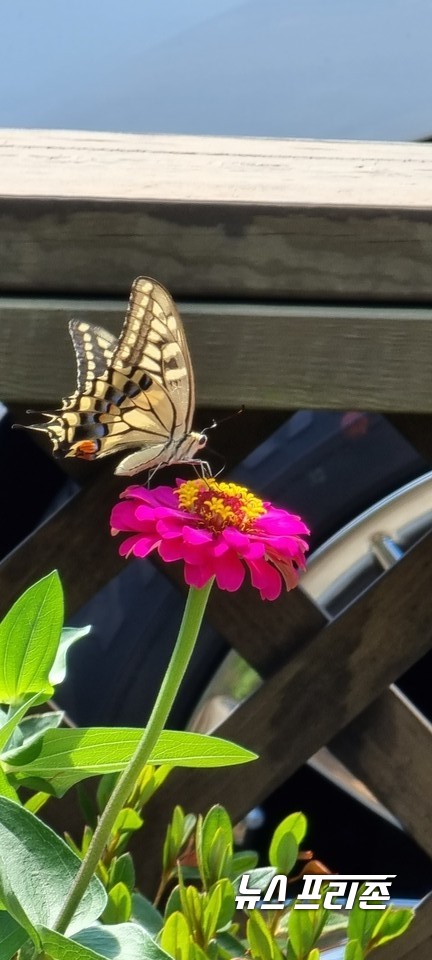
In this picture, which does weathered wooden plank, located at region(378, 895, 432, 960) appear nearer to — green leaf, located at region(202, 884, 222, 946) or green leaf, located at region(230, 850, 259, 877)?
green leaf, located at region(230, 850, 259, 877)

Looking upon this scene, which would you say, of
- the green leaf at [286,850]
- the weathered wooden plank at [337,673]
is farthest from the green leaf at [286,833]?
the weathered wooden plank at [337,673]

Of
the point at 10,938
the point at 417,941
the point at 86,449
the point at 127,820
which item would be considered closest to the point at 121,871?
the point at 127,820

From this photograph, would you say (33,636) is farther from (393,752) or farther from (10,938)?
(393,752)

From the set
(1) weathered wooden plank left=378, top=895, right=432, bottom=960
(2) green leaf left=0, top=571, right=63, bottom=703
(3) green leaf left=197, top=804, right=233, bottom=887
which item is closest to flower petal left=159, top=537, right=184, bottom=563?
(2) green leaf left=0, top=571, right=63, bottom=703

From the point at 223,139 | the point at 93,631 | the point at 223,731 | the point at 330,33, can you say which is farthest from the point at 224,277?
the point at 330,33

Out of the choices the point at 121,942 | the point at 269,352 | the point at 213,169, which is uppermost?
the point at 213,169

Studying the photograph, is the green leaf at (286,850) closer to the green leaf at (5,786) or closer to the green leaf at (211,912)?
the green leaf at (211,912)

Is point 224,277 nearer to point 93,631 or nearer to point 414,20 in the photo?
point 93,631
